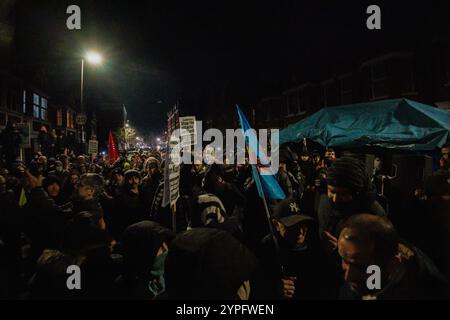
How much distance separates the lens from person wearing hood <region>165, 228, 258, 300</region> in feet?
5.52

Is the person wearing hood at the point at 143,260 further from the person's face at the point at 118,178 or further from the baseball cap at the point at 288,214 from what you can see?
the person's face at the point at 118,178

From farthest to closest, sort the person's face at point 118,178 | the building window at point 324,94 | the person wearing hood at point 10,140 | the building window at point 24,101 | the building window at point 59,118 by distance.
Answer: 1. the building window at point 59,118
2. the building window at point 324,94
3. the building window at point 24,101
4. the person wearing hood at point 10,140
5. the person's face at point 118,178

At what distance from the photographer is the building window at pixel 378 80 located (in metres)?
17.3

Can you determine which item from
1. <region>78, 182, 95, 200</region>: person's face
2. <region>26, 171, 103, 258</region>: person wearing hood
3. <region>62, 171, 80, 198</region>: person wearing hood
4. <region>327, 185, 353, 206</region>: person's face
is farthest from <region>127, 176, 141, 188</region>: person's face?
<region>327, 185, 353, 206</region>: person's face

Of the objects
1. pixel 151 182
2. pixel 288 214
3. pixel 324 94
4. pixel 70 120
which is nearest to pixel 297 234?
pixel 288 214

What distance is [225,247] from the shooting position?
5.90 ft

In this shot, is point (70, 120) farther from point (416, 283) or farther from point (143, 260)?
point (416, 283)

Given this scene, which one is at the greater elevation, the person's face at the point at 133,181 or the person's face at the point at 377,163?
the person's face at the point at 377,163

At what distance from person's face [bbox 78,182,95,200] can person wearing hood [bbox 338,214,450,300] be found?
3304mm

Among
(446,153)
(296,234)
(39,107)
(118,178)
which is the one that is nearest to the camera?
(296,234)

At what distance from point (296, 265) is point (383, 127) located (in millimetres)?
6993

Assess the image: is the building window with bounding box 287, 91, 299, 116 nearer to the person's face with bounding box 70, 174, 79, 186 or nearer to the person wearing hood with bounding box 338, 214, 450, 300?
the person's face with bounding box 70, 174, 79, 186

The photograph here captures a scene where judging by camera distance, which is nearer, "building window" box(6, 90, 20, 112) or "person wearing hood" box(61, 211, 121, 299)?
"person wearing hood" box(61, 211, 121, 299)

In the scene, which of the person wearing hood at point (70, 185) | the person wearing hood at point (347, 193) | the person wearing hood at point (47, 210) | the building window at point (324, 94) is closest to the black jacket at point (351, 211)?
the person wearing hood at point (347, 193)
